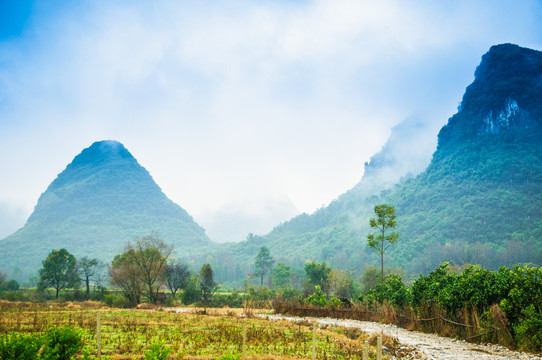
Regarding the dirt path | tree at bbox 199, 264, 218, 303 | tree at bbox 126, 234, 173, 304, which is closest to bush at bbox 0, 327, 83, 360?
the dirt path

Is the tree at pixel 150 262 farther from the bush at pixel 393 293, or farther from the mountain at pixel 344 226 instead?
the mountain at pixel 344 226

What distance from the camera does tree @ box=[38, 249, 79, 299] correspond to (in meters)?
47.6

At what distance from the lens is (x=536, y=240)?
6844cm

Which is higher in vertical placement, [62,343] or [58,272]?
[62,343]

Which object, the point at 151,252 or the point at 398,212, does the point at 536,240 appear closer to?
the point at 398,212

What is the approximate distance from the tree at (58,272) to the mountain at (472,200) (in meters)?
61.5

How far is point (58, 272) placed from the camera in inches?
1902

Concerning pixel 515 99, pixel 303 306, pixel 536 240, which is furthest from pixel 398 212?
pixel 303 306

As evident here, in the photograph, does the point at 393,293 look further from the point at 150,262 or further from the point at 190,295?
the point at 150,262

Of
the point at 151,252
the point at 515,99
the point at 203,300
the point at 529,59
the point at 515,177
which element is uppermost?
the point at 529,59

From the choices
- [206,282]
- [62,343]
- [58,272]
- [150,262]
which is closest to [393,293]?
[62,343]

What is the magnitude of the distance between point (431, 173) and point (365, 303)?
98.6m

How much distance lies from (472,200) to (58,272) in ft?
297

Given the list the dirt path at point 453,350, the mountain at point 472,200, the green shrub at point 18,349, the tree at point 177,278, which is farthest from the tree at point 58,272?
the mountain at point 472,200
